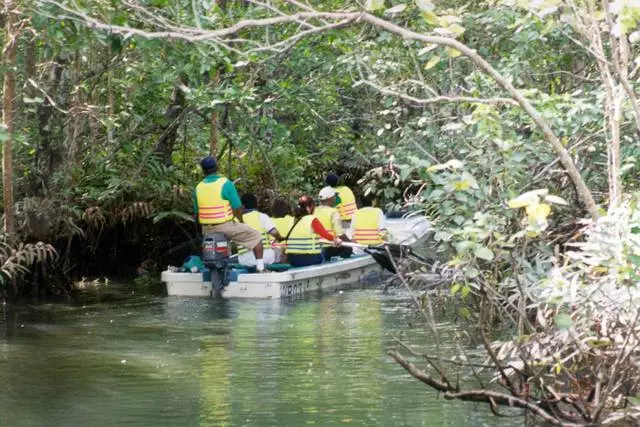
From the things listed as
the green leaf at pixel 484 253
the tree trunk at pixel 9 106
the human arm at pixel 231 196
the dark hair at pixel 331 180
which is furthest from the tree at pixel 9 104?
the green leaf at pixel 484 253

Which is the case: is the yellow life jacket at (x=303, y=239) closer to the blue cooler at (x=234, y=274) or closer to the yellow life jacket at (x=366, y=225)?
the blue cooler at (x=234, y=274)

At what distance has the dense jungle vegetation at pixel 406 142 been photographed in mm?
6633

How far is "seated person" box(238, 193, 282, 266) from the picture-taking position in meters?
15.9

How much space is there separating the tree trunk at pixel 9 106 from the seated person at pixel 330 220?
14.6 feet

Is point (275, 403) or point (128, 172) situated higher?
point (128, 172)

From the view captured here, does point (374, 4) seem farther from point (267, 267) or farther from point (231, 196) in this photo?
point (267, 267)

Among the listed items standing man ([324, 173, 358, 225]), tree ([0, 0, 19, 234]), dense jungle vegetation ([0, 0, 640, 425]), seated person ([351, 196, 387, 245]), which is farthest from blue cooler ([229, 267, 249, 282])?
standing man ([324, 173, 358, 225])

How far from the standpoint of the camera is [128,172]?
55.5ft

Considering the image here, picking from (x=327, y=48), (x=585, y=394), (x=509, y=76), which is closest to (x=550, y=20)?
(x=585, y=394)

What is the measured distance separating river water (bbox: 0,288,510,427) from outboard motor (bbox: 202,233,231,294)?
0.98 ft

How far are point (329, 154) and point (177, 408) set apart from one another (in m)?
13.7

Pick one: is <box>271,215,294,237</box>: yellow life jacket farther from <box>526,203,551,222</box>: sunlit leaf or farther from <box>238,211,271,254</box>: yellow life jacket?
<box>526,203,551,222</box>: sunlit leaf

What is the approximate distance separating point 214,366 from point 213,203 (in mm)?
4833

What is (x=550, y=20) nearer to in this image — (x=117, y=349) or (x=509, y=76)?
(x=509, y=76)
